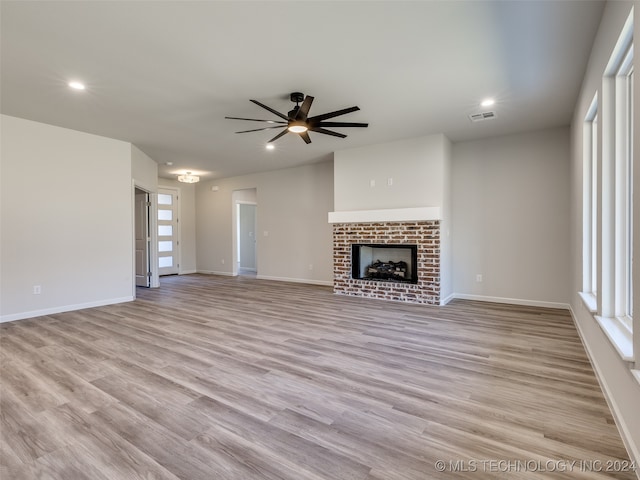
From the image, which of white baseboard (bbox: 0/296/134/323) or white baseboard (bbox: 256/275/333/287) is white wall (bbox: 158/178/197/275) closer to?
white baseboard (bbox: 256/275/333/287)

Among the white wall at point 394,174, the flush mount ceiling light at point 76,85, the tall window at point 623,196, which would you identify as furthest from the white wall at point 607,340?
the flush mount ceiling light at point 76,85

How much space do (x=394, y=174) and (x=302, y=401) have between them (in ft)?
13.4

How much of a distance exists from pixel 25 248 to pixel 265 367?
3951mm

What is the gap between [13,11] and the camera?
2.22 meters

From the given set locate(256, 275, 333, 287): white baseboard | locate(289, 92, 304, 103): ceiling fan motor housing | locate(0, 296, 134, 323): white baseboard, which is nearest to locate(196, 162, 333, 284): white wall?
locate(256, 275, 333, 287): white baseboard

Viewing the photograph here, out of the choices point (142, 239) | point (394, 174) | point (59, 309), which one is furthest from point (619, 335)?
point (142, 239)

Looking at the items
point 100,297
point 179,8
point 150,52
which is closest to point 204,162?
point 100,297

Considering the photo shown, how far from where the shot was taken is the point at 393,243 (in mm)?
5293

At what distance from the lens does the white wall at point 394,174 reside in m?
4.99

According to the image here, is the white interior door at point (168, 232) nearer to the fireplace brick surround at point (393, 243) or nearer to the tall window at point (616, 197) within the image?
the fireplace brick surround at point (393, 243)

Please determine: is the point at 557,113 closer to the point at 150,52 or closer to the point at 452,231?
the point at 452,231

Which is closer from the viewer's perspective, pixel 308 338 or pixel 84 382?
pixel 84 382

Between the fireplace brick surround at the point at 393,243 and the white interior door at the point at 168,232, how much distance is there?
520 cm

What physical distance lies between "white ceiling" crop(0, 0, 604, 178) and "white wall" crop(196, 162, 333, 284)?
2737mm
